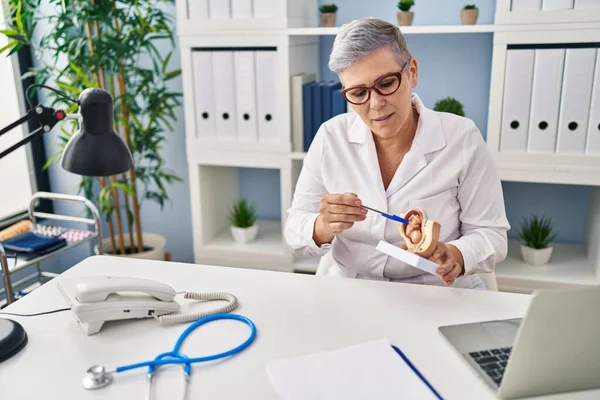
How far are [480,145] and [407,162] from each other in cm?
22

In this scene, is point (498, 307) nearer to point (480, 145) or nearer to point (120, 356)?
Answer: point (480, 145)

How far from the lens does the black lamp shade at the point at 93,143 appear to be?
1.22 meters

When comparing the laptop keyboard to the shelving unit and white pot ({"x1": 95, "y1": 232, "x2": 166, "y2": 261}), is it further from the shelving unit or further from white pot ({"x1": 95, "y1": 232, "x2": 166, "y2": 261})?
white pot ({"x1": 95, "y1": 232, "x2": 166, "y2": 261})

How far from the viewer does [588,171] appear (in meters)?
2.21

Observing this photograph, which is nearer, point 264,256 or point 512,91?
point 512,91

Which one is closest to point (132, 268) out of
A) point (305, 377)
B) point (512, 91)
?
point (305, 377)

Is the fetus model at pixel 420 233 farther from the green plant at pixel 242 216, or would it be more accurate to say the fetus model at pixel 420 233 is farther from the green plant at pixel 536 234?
the green plant at pixel 242 216

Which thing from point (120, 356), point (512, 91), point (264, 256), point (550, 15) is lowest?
point (264, 256)

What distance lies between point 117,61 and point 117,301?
1.67m

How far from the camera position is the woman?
1487 mm

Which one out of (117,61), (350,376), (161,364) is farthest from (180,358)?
(117,61)

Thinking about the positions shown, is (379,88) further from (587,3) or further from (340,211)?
(587,3)

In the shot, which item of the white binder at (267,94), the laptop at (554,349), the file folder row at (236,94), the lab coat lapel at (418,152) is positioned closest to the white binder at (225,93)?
the file folder row at (236,94)

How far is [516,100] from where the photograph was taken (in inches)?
87.6
